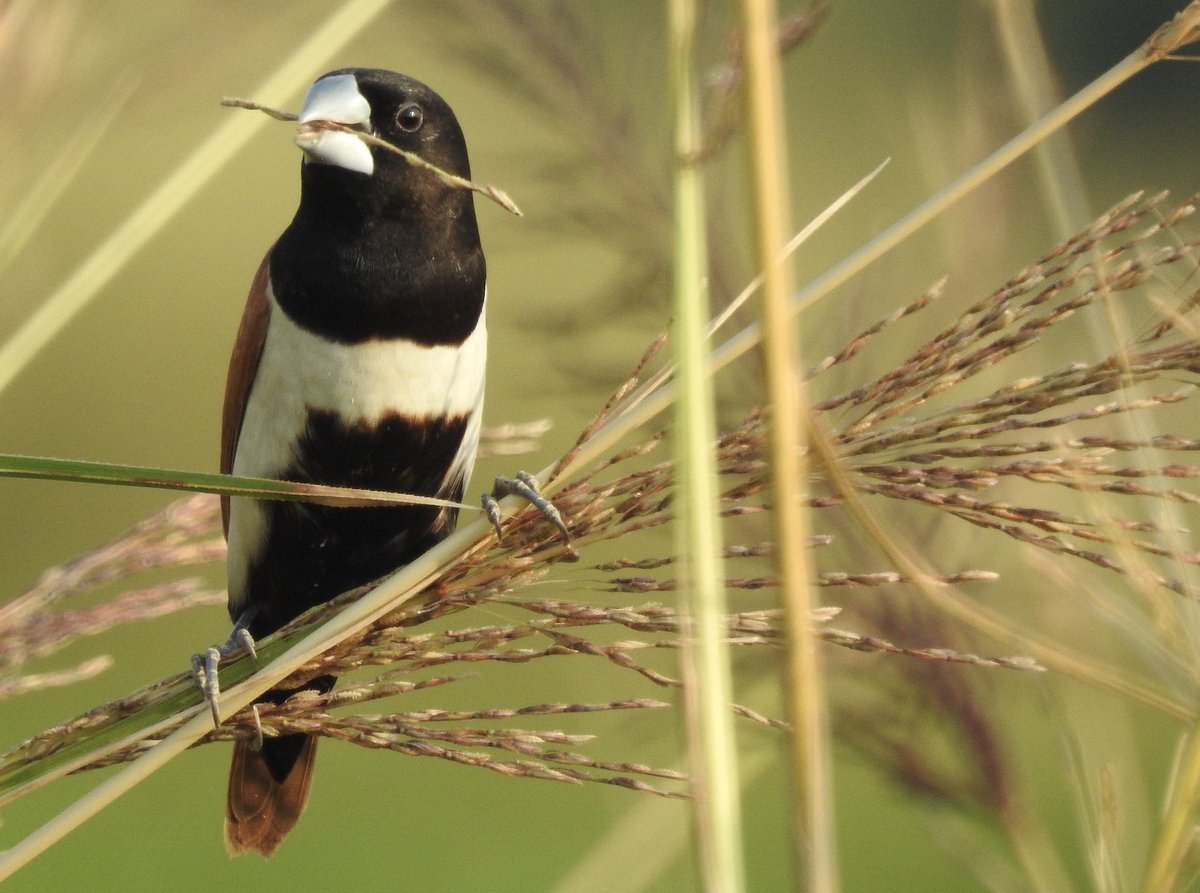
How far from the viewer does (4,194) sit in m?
1.02

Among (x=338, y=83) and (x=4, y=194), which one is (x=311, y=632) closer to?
(x=4, y=194)

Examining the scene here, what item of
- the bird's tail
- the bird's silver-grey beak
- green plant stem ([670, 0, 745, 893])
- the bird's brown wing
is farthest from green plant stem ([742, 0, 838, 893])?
the bird's tail

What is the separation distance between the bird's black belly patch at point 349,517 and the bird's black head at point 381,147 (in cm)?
28

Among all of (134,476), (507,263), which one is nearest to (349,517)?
(134,476)

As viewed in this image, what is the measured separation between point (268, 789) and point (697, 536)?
5.02 ft

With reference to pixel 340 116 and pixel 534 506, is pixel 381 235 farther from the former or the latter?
pixel 534 506

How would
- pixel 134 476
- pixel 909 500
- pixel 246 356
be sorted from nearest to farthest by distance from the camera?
pixel 134 476
pixel 909 500
pixel 246 356

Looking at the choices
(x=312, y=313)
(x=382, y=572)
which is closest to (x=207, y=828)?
(x=382, y=572)

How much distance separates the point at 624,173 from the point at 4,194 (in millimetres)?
433

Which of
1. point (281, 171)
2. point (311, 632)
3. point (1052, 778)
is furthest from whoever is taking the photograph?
point (281, 171)

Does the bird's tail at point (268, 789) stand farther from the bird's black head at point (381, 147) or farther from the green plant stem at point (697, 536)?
the green plant stem at point (697, 536)

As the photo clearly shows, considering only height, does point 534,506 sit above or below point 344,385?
below

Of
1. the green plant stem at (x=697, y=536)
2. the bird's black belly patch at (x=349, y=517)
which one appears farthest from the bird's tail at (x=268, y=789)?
the green plant stem at (x=697, y=536)

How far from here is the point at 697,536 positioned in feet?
2.15
